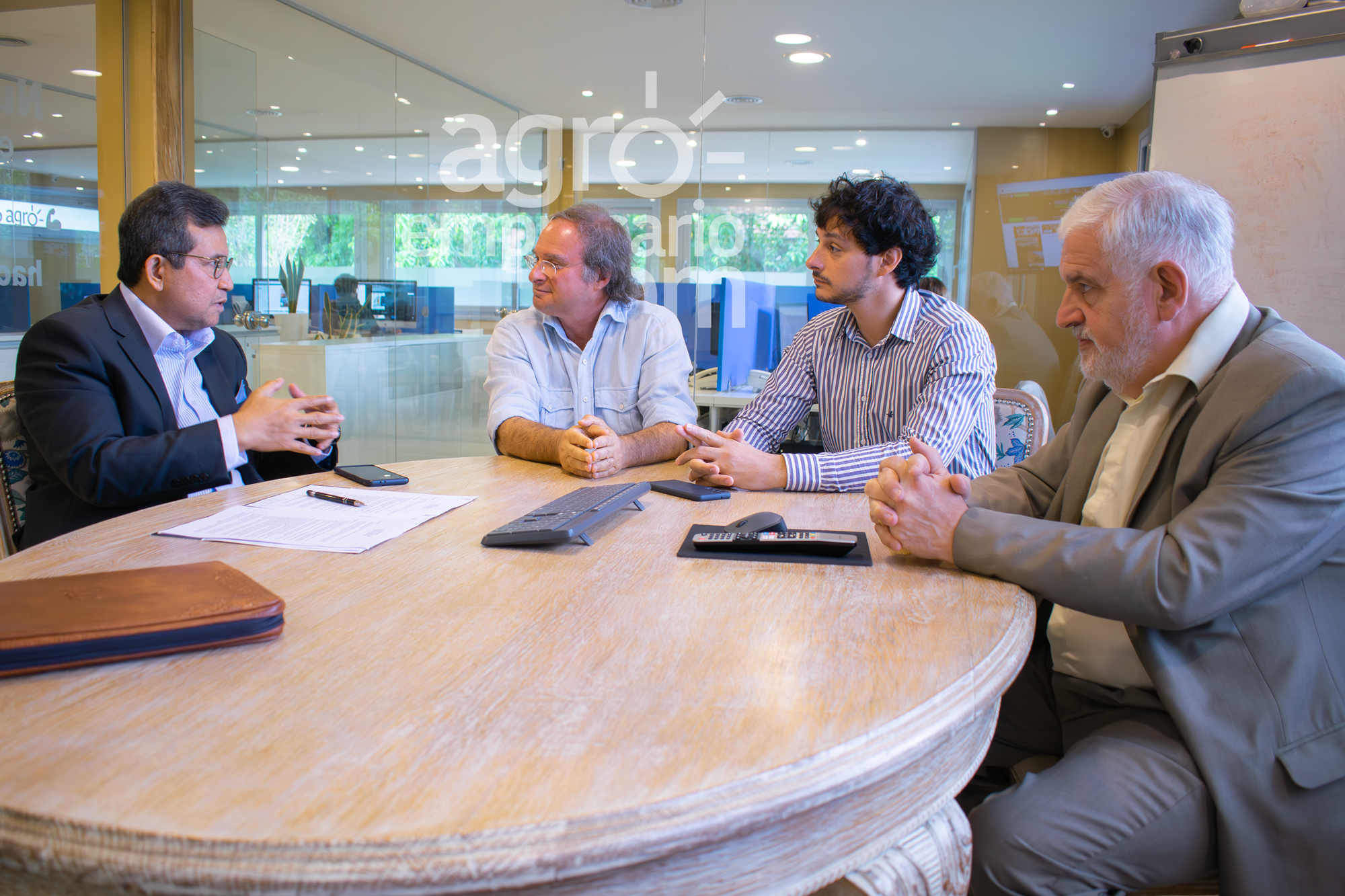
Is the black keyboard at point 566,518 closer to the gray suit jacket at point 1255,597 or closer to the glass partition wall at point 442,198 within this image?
the gray suit jacket at point 1255,597

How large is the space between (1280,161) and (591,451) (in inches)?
99.4

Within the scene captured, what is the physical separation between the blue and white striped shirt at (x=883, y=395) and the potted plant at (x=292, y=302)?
334 cm

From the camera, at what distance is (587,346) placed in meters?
2.54

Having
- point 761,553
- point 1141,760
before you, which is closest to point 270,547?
point 761,553

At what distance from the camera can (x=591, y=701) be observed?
29.8 inches

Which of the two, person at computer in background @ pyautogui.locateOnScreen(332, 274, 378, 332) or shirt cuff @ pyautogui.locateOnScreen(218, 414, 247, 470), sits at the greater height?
person at computer in background @ pyautogui.locateOnScreen(332, 274, 378, 332)

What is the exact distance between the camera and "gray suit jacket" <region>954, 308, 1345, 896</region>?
1028mm

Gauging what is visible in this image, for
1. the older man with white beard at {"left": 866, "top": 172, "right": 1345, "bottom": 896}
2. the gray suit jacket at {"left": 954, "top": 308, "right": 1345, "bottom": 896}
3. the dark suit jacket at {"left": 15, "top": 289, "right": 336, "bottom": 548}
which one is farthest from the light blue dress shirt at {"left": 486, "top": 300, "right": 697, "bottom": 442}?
the gray suit jacket at {"left": 954, "top": 308, "right": 1345, "bottom": 896}

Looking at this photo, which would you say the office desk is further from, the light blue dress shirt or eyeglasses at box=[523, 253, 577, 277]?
eyeglasses at box=[523, 253, 577, 277]

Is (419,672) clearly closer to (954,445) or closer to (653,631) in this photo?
(653,631)

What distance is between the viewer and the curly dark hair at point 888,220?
225 cm

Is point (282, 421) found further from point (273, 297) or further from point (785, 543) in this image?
point (273, 297)

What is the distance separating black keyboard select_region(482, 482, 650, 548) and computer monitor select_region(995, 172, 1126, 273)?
4.70 meters

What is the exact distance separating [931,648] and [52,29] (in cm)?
493
